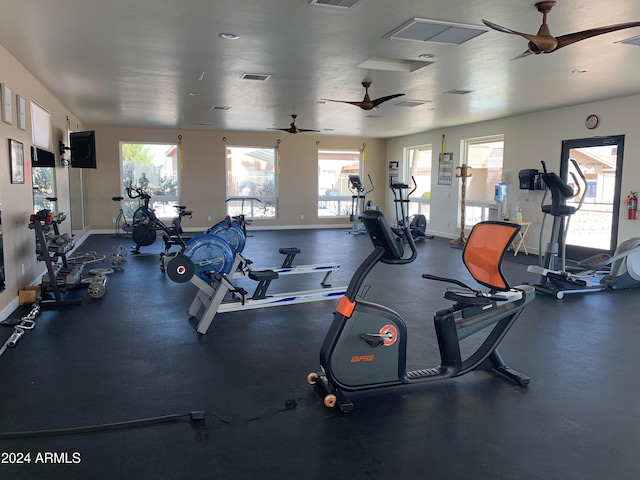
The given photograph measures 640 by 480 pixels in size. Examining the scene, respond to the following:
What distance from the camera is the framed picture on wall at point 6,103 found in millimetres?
4594

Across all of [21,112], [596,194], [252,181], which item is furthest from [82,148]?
[596,194]

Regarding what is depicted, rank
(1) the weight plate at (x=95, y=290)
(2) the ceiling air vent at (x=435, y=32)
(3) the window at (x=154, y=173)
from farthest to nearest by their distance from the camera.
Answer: (3) the window at (x=154, y=173) → (1) the weight plate at (x=95, y=290) → (2) the ceiling air vent at (x=435, y=32)

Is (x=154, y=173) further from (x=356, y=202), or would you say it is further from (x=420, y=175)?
(x=420, y=175)

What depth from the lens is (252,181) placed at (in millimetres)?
13211

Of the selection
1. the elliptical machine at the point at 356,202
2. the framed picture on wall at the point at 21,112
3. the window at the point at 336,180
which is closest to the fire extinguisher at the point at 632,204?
the elliptical machine at the point at 356,202

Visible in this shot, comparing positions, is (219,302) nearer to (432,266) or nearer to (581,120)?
(432,266)

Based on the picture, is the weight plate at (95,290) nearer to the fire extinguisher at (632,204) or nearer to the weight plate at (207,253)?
the weight plate at (207,253)

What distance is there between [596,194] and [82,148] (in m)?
8.97

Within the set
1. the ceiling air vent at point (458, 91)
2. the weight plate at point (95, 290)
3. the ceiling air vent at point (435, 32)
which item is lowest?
the weight plate at point (95, 290)

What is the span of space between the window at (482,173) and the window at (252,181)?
541 centimetres

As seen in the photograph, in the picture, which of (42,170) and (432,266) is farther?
(432,266)

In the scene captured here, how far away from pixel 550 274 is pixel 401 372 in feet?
12.3

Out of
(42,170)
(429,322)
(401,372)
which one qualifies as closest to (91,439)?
(401,372)

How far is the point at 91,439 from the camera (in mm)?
2426
